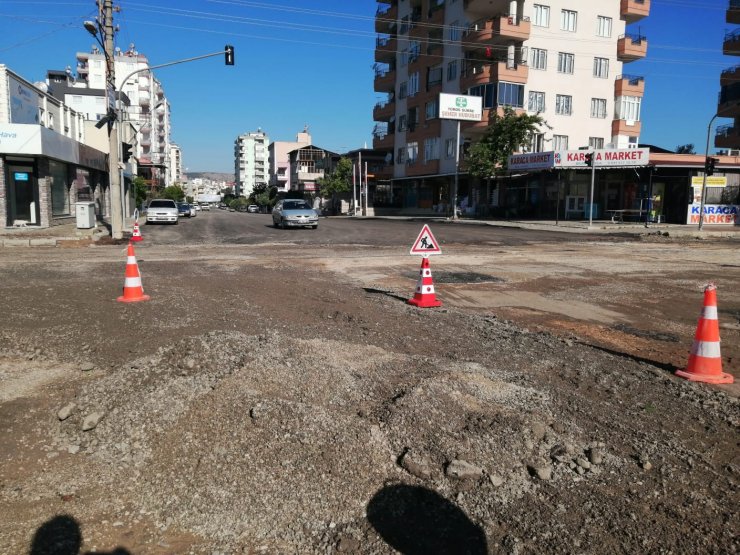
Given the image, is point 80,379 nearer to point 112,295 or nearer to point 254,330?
point 254,330

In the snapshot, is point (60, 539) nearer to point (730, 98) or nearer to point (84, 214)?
point (84, 214)

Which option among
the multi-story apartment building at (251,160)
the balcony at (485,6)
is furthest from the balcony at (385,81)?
the multi-story apartment building at (251,160)

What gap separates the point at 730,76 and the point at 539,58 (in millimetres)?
17237

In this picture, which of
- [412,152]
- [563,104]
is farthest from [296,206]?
[412,152]

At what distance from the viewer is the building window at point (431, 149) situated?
5509 centimetres

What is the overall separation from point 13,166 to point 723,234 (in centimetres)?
3331

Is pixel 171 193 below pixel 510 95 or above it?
below

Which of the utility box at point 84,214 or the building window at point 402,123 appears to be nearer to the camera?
the utility box at point 84,214

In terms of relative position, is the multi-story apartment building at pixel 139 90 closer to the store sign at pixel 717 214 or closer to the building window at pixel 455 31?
the building window at pixel 455 31

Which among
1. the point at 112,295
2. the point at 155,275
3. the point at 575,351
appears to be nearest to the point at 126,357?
the point at 112,295

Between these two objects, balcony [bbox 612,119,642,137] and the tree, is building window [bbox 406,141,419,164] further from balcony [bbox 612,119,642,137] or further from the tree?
balcony [bbox 612,119,642,137]

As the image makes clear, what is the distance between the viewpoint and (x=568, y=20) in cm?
4934

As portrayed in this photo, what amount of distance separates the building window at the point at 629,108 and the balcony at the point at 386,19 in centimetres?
2668

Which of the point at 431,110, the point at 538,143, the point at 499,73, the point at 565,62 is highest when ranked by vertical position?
the point at 565,62
